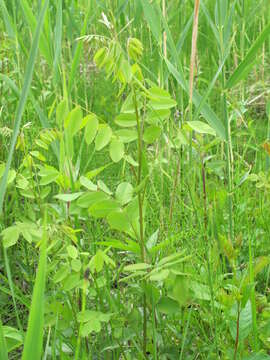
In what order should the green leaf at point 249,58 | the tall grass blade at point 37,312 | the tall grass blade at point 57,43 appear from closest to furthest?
the tall grass blade at point 37,312 → the green leaf at point 249,58 → the tall grass blade at point 57,43

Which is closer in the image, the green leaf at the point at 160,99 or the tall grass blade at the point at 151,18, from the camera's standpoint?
the green leaf at the point at 160,99

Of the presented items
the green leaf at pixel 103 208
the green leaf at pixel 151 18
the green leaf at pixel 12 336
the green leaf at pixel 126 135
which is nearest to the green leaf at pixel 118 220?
the green leaf at pixel 103 208

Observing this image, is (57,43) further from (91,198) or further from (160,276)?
(160,276)

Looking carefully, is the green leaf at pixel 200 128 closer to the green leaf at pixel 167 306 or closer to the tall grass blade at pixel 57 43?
the green leaf at pixel 167 306

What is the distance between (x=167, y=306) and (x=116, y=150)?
0.30m

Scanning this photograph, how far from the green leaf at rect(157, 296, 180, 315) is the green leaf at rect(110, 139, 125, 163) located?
0.92 feet

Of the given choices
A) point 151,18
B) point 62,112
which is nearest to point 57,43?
point 151,18

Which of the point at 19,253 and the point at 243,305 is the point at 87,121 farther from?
the point at 19,253

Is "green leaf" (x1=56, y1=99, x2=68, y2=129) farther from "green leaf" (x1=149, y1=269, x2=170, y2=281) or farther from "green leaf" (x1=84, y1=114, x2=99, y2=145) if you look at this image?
"green leaf" (x1=149, y1=269, x2=170, y2=281)

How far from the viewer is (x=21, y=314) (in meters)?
1.27

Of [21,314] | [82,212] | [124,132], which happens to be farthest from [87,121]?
[21,314]

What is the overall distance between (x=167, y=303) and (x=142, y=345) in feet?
0.37

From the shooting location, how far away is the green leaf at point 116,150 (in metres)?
0.88

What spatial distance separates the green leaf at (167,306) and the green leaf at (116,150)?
0.92 ft
